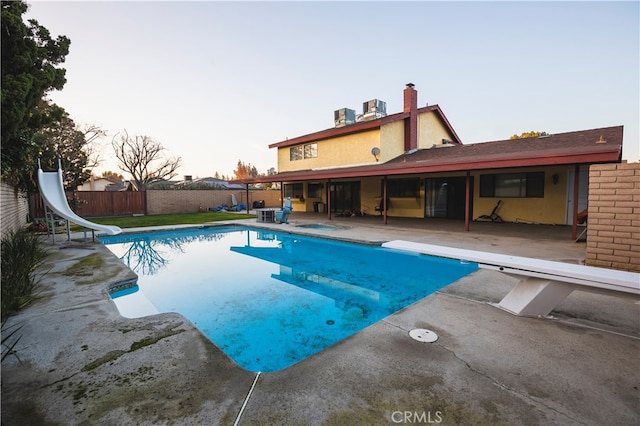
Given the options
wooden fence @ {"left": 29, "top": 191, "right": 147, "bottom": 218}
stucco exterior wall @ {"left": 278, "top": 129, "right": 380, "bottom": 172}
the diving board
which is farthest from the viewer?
wooden fence @ {"left": 29, "top": 191, "right": 147, "bottom": 218}

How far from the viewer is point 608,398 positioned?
2.01 m

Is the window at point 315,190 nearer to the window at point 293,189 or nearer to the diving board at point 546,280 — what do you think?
the window at point 293,189

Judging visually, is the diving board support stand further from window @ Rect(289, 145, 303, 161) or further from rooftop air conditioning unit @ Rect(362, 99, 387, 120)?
window @ Rect(289, 145, 303, 161)

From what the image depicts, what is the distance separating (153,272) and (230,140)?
24.2 meters

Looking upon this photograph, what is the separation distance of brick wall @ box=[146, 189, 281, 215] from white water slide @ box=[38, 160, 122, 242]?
9.70 metres

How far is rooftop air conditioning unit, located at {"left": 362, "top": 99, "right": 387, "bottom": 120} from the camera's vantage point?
54.5 ft

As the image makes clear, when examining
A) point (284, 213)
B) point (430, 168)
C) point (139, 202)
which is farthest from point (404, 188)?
point (139, 202)

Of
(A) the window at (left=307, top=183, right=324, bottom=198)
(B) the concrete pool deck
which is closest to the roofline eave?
(B) the concrete pool deck

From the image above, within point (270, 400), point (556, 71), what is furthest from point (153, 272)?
point (556, 71)

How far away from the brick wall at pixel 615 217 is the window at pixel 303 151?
14.4 m

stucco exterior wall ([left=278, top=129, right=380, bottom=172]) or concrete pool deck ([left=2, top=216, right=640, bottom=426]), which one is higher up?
stucco exterior wall ([left=278, top=129, right=380, bottom=172])

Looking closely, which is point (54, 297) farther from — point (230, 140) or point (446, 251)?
point (230, 140)

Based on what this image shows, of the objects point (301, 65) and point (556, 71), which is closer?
point (556, 71)

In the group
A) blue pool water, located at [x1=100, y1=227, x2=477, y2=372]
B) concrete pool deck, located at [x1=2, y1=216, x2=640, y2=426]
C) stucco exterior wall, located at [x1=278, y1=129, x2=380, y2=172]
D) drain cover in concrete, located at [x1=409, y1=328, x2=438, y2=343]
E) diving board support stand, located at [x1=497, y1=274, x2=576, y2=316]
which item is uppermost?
stucco exterior wall, located at [x1=278, y1=129, x2=380, y2=172]
